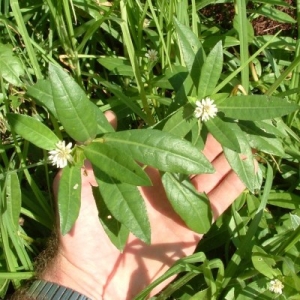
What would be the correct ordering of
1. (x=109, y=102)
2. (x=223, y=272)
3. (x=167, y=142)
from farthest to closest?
(x=109, y=102) < (x=223, y=272) < (x=167, y=142)

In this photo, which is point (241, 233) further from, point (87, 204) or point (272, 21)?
point (272, 21)

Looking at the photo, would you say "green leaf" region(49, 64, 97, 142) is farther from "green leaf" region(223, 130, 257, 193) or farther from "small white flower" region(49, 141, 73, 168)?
"green leaf" region(223, 130, 257, 193)

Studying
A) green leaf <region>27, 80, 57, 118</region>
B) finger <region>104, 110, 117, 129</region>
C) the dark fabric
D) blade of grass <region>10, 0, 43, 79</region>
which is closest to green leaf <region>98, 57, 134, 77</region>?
finger <region>104, 110, 117, 129</region>

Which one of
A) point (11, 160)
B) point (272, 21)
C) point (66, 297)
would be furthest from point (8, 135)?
point (272, 21)

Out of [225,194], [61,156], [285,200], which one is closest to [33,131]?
[61,156]

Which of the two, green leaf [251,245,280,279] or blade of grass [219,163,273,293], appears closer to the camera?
green leaf [251,245,280,279]
